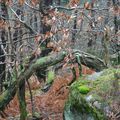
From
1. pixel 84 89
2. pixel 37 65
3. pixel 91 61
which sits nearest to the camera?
pixel 84 89

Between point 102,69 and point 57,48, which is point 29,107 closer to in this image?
point 102,69

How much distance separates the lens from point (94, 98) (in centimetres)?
677

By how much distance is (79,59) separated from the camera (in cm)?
818

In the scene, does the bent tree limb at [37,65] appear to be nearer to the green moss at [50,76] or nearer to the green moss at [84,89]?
the green moss at [84,89]

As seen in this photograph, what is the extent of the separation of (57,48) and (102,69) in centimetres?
236

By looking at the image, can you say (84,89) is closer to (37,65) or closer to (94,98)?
(94,98)

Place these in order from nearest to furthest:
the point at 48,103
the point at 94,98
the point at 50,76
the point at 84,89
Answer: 1. the point at 94,98
2. the point at 84,89
3. the point at 48,103
4. the point at 50,76

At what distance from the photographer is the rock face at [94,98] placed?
21.3 feet

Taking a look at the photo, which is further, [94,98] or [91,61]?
[91,61]

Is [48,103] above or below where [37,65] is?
below

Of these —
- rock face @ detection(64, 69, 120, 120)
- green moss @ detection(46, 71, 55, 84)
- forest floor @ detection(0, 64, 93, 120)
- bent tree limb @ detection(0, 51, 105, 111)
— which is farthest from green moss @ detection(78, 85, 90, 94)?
green moss @ detection(46, 71, 55, 84)

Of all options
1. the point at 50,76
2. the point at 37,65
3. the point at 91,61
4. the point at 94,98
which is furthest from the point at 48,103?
the point at 94,98

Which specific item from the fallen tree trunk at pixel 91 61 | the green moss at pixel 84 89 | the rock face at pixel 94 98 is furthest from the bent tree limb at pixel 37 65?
the green moss at pixel 84 89

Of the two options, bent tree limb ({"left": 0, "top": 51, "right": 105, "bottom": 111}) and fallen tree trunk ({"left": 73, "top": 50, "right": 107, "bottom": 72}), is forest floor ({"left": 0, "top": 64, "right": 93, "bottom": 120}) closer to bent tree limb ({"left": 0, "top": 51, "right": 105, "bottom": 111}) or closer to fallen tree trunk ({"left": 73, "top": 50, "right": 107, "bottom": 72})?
bent tree limb ({"left": 0, "top": 51, "right": 105, "bottom": 111})
